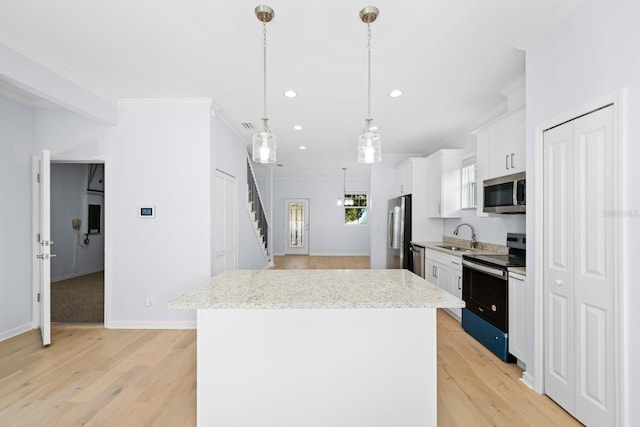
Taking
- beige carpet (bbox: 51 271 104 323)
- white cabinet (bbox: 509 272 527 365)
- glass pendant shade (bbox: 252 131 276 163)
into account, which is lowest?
beige carpet (bbox: 51 271 104 323)

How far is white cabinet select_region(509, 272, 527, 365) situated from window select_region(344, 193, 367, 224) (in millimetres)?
7881

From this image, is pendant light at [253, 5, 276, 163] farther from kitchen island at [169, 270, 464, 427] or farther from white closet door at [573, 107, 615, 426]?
white closet door at [573, 107, 615, 426]

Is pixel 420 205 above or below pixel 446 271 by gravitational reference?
above

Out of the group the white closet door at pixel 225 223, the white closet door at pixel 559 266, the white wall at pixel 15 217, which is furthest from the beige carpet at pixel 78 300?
the white closet door at pixel 559 266

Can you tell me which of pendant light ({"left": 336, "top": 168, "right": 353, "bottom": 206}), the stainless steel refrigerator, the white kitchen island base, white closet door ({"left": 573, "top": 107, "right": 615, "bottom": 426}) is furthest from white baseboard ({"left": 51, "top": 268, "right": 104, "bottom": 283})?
white closet door ({"left": 573, "top": 107, "right": 615, "bottom": 426})

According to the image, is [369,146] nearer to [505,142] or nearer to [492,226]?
[505,142]

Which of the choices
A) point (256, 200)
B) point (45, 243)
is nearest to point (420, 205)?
point (256, 200)

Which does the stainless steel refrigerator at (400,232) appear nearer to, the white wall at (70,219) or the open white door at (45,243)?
the open white door at (45,243)

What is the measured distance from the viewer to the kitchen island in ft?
5.79

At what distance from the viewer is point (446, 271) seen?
13.4 feet

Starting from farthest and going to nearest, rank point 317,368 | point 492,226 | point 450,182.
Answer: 1. point 450,182
2. point 492,226
3. point 317,368

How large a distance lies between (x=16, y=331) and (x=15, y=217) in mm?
1244

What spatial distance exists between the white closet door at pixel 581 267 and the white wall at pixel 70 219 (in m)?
7.71

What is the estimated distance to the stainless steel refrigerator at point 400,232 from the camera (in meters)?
5.45
